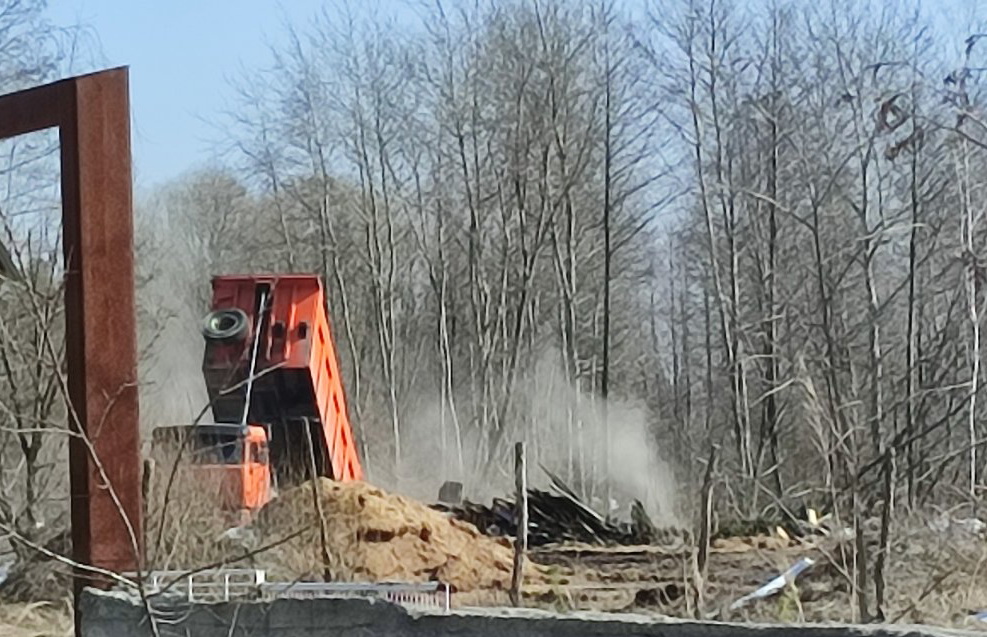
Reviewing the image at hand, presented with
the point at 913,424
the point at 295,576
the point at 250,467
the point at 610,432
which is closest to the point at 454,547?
the point at 250,467

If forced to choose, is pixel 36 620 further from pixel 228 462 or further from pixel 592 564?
pixel 592 564

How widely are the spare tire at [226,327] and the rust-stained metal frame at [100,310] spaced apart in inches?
422

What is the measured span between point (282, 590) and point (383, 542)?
6532mm

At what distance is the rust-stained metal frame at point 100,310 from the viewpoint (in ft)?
20.5

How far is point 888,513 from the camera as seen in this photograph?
682 cm

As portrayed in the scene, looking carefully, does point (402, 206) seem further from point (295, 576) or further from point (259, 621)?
point (259, 621)

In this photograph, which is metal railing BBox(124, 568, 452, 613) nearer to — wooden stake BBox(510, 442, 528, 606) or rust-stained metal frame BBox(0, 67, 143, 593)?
rust-stained metal frame BBox(0, 67, 143, 593)

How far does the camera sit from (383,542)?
43.4ft

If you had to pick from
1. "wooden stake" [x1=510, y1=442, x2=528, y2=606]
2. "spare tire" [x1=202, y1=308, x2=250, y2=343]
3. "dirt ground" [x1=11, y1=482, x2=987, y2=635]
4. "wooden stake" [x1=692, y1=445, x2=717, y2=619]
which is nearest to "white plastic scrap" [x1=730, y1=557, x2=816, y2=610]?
"dirt ground" [x1=11, y1=482, x2=987, y2=635]

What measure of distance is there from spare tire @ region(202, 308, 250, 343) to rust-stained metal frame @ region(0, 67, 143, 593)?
1073 cm

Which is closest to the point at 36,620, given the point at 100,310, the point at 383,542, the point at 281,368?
the point at 383,542

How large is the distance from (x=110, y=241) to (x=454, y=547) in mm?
7894

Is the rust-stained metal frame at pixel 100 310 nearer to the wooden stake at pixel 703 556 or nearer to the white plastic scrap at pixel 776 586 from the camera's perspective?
the wooden stake at pixel 703 556

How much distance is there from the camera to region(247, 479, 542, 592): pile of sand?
463 inches
